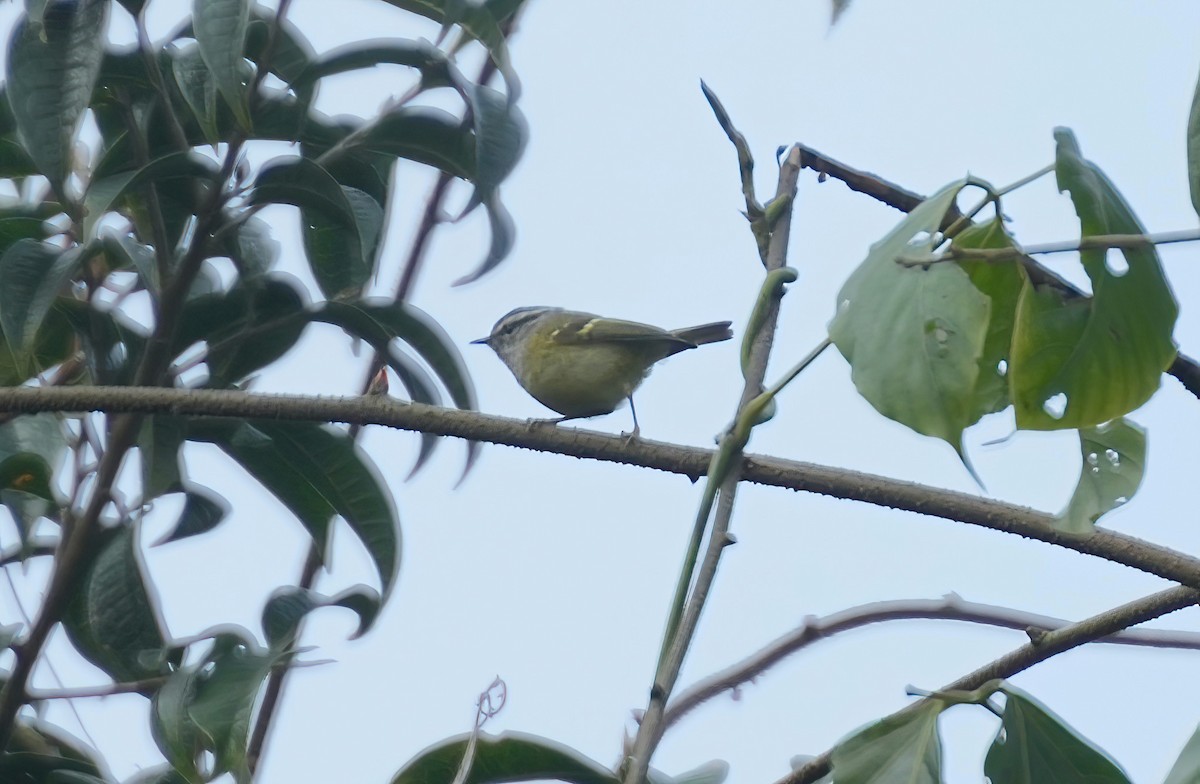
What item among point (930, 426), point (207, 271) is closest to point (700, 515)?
point (930, 426)

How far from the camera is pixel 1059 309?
1.11 metres

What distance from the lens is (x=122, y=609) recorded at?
1913 mm

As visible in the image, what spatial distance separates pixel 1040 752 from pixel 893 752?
0.17m

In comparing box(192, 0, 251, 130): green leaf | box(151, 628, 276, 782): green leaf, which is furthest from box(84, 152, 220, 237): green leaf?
box(151, 628, 276, 782): green leaf

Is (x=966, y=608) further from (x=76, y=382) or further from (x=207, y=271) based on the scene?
(x=76, y=382)

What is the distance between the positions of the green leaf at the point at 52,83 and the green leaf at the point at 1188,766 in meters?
1.55

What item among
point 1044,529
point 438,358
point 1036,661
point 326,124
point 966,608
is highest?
point 326,124

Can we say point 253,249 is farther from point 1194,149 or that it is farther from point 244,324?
point 1194,149

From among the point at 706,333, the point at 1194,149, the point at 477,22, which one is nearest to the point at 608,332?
the point at 706,333

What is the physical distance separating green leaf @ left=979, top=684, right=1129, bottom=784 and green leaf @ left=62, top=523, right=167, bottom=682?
128cm

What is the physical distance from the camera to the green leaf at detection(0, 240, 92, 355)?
67.8 inches

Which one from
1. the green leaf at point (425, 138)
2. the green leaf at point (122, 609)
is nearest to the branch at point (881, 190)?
the green leaf at point (425, 138)

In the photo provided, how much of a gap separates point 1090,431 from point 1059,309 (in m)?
0.30

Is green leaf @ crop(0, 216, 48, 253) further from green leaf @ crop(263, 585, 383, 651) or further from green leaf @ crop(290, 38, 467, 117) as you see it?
green leaf @ crop(263, 585, 383, 651)
